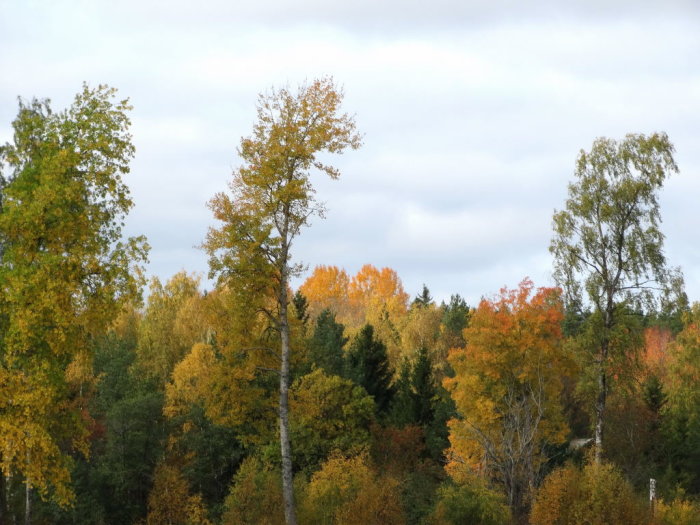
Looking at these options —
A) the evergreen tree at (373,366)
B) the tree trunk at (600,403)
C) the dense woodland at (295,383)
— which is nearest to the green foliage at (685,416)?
the dense woodland at (295,383)

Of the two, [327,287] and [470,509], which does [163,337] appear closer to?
[470,509]

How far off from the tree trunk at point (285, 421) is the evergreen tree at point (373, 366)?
A: 79.6 ft

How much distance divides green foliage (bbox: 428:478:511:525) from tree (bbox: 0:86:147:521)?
13.9 m

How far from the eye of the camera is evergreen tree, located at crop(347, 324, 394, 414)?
2085 inches

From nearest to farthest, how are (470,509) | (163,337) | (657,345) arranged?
(470,509) < (163,337) < (657,345)

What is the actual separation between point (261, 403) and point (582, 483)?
11.0 m

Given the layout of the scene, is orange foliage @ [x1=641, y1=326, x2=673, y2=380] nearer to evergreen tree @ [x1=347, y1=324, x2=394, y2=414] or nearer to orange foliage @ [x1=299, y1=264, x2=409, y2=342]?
evergreen tree @ [x1=347, y1=324, x2=394, y2=414]

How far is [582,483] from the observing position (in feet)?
94.2

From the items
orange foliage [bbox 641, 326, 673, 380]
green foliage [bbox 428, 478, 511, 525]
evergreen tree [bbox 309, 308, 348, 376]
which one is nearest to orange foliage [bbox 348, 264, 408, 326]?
orange foliage [bbox 641, 326, 673, 380]

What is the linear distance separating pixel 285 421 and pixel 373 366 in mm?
26089

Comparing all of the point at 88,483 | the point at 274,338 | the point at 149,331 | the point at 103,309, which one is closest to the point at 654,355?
the point at 149,331

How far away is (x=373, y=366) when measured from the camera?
53.9 m

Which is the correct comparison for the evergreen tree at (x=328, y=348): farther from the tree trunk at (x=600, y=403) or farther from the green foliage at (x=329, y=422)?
the tree trunk at (x=600, y=403)

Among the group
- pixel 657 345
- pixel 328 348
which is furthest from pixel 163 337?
pixel 657 345
